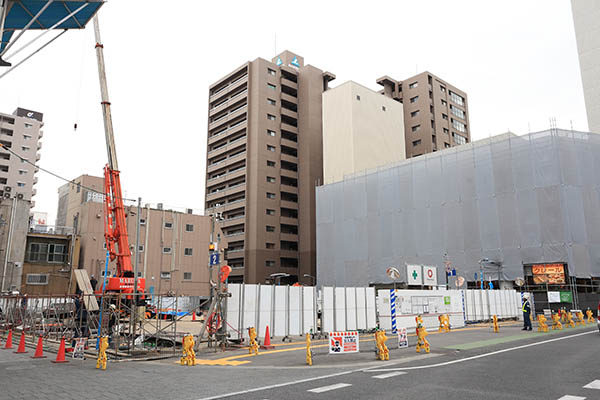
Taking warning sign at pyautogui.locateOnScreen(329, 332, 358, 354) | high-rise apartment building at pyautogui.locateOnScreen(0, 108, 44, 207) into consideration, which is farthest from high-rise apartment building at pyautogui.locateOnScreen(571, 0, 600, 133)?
high-rise apartment building at pyautogui.locateOnScreen(0, 108, 44, 207)

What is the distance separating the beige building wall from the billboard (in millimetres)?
31083

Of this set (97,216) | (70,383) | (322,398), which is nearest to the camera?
(322,398)

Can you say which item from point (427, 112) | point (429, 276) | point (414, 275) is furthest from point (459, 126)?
point (414, 275)

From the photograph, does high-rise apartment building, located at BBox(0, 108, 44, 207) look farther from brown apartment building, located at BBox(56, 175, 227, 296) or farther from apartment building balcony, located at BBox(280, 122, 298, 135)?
apartment building balcony, located at BBox(280, 122, 298, 135)

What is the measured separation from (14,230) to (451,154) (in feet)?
155

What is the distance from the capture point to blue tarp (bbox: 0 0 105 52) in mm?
11844

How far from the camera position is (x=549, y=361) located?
1245cm

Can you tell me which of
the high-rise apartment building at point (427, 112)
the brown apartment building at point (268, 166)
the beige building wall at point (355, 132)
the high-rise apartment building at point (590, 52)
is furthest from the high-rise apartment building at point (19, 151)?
the high-rise apartment building at point (590, 52)

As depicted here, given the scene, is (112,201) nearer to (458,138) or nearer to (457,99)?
(458,138)

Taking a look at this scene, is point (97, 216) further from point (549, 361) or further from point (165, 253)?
point (549, 361)

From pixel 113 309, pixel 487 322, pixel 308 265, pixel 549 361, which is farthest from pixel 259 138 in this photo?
pixel 549 361

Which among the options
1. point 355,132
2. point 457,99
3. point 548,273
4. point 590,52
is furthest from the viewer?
point 457,99

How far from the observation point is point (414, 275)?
2569cm

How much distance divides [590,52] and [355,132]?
135 ft
